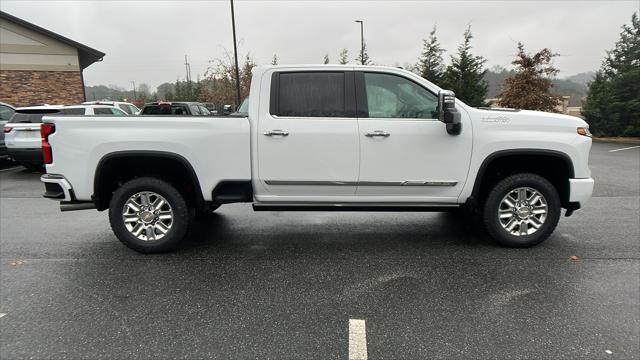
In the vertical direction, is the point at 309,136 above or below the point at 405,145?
above

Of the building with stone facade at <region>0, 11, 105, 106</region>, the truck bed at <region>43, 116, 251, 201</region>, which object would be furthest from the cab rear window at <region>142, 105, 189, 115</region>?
the truck bed at <region>43, 116, 251, 201</region>

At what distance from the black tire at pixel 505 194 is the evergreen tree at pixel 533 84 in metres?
17.1

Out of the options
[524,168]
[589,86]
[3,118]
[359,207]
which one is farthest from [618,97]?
[3,118]

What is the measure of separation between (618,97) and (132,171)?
886 inches

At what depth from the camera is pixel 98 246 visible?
4.82 meters

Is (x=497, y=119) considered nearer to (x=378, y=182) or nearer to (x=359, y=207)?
(x=378, y=182)

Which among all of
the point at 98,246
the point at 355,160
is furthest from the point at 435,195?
the point at 98,246

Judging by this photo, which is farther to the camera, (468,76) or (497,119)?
(468,76)

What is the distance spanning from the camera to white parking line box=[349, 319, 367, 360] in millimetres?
2639

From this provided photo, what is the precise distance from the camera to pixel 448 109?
402 centimetres

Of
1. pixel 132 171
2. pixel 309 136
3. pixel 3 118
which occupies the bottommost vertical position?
pixel 132 171

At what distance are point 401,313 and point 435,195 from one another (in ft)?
5.50

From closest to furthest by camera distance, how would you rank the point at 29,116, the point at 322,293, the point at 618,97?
the point at 322,293, the point at 29,116, the point at 618,97

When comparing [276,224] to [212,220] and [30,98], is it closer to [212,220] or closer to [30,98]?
[212,220]
